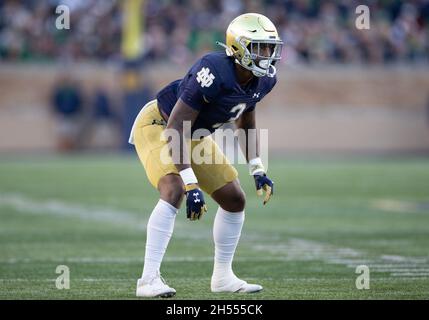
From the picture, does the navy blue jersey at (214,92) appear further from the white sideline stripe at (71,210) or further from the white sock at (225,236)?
the white sideline stripe at (71,210)

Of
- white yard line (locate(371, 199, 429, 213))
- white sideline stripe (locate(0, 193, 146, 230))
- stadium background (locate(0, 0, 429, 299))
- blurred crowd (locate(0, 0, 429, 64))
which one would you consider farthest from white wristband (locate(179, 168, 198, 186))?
blurred crowd (locate(0, 0, 429, 64))

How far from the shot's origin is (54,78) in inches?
977

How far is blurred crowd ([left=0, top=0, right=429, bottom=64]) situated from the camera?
2455 centimetres

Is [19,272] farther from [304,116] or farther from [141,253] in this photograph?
[304,116]

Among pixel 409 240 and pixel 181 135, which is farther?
pixel 409 240

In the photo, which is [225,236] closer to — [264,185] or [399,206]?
[264,185]

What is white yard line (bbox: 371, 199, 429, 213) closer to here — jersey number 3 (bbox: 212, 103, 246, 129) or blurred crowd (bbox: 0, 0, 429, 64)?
jersey number 3 (bbox: 212, 103, 246, 129)

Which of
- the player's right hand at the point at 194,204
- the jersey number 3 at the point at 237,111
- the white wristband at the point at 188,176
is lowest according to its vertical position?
the player's right hand at the point at 194,204

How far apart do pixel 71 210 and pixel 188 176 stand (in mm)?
6222

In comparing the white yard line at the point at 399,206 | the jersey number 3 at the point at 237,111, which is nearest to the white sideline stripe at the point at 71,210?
the white yard line at the point at 399,206

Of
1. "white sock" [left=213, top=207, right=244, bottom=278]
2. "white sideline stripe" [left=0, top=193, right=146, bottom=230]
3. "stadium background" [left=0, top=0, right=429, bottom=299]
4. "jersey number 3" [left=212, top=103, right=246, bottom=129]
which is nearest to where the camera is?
"jersey number 3" [left=212, top=103, right=246, bottom=129]

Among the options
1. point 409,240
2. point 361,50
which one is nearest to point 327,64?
point 361,50

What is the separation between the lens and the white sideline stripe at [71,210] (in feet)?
36.2

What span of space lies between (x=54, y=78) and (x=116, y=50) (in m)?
1.59
